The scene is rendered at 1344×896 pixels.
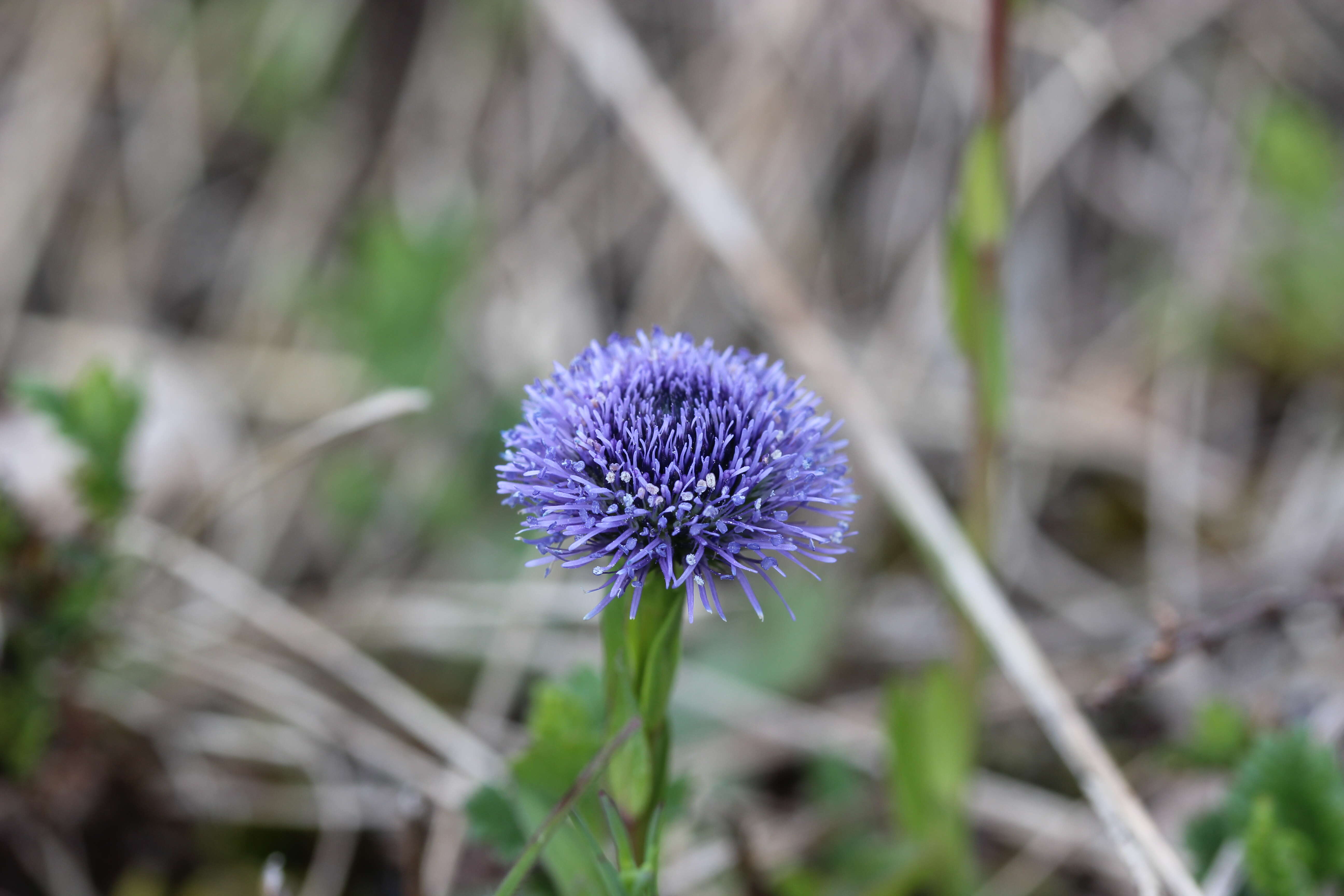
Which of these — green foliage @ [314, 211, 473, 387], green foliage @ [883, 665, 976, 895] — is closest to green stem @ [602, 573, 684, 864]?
green foliage @ [883, 665, 976, 895]

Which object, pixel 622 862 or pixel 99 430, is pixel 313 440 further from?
pixel 622 862

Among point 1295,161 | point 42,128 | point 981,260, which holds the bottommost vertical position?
point 981,260

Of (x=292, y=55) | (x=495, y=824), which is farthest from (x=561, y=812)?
(x=292, y=55)

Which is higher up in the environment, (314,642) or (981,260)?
(981,260)

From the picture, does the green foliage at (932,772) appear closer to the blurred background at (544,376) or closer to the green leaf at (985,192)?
the blurred background at (544,376)

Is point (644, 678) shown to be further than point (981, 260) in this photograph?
No

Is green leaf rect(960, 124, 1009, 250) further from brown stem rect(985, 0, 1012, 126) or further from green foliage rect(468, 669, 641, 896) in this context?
green foliage rect(468, 669, 641, 896)

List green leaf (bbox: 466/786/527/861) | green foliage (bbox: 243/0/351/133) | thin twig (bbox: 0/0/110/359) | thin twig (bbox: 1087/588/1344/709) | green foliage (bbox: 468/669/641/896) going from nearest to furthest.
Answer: green foliage (bbox: 468/669/641/896), green leaf (bbox: 466/786/527/861), thin twig (bbox: 1087/588/1344/709), thin twig (bbox: 0/0/110/359), green foliage (bbox: 243/0/351/133)
